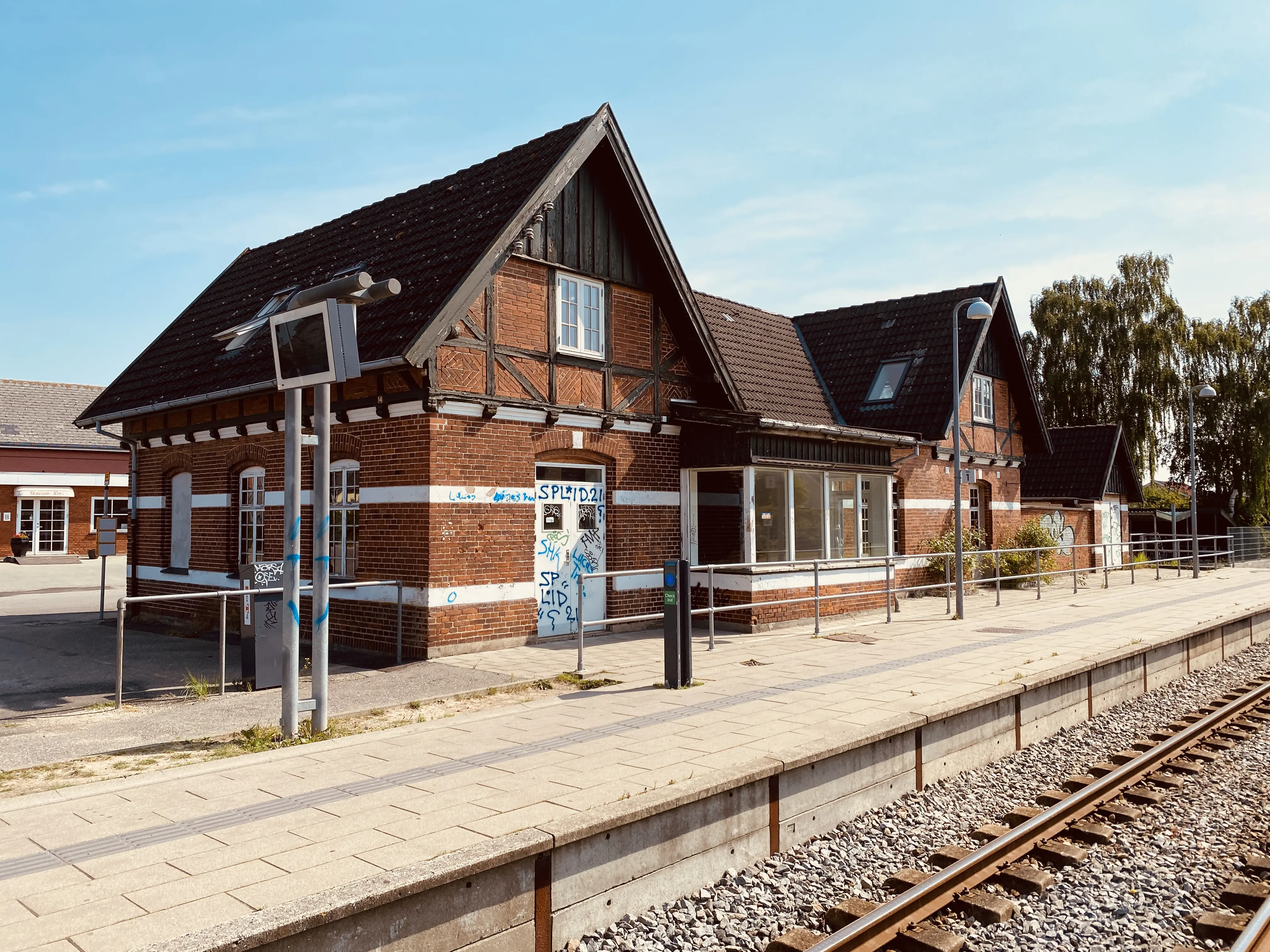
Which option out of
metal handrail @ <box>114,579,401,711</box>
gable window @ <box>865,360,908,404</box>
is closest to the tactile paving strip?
metal handrail @ <box>114,579,401,711</box>

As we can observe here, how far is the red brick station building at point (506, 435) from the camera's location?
12.2 m

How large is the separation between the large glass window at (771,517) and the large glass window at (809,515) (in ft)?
0.81

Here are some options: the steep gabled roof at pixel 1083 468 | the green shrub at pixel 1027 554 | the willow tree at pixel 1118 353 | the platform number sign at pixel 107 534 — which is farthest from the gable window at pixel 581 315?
the willow tree at pixel 1118 353

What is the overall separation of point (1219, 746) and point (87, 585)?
26572mm

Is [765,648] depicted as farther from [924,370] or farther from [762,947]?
[924,370]

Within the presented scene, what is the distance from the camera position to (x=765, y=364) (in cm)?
2153

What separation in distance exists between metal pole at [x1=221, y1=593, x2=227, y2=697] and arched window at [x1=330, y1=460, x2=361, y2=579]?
3658 mm

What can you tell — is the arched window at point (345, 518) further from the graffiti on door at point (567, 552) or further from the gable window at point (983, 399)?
the gable window at point (983, 399)

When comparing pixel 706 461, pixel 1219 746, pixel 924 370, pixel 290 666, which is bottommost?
pixel 1219 746

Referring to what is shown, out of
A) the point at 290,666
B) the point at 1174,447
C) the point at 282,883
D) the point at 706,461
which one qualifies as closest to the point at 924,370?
the point at 706,461

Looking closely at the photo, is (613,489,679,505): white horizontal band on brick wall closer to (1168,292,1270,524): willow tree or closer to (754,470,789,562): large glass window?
(754,470,789,562): large glass window

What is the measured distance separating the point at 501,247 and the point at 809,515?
281 inches

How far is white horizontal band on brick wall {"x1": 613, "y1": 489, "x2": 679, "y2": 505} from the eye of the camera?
14.6m

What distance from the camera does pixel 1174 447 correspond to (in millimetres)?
38562
